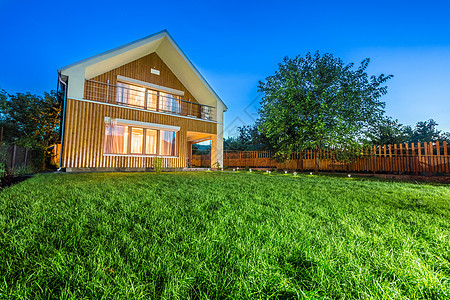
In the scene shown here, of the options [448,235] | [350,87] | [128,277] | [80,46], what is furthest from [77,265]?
[80,46]

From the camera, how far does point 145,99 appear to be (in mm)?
10578

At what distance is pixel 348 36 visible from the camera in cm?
2500

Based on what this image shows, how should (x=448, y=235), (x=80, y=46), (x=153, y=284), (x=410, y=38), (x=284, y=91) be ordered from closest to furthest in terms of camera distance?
(x=153, y=284), (x=448, y=235), (x=284, y=91), (x=410, y=38), (x=80, y=46)

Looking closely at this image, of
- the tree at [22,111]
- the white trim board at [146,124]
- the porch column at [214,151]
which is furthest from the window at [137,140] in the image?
the tree at [22,111]

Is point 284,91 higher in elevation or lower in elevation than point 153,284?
higher

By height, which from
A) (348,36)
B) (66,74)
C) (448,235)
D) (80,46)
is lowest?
(448,235)

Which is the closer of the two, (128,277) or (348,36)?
(128,277)

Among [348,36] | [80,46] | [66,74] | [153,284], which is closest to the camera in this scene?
[153,284]

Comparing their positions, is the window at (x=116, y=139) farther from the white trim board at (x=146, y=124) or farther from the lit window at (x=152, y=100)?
the lit window at (x=152, y=100)

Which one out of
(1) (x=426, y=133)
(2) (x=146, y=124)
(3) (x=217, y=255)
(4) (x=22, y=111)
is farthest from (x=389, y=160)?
(4) (x=22, y=111)

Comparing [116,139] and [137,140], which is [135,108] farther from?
A: [116,139]

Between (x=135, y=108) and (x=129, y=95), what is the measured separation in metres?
1.45

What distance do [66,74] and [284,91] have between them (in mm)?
10821

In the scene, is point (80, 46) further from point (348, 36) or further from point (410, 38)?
point (410, 38)
